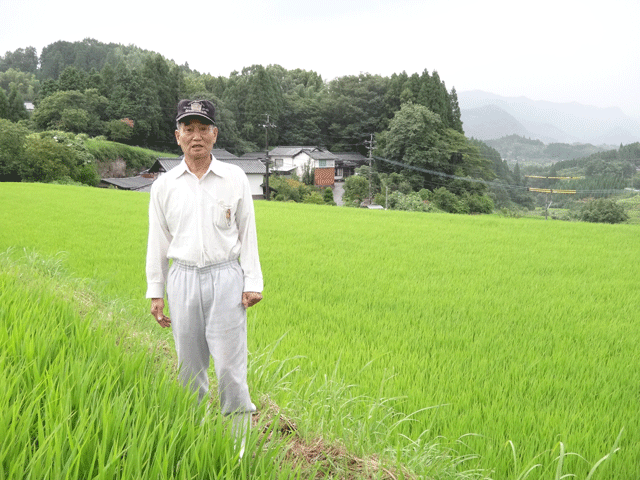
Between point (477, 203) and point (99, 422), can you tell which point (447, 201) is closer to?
point (477, 203)

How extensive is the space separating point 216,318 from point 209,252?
29 centimetres

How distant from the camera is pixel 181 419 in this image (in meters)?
1.40

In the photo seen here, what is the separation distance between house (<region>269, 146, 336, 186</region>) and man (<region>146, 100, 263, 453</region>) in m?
43.2

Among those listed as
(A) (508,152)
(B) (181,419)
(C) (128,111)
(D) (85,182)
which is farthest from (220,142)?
(A) (508,152)

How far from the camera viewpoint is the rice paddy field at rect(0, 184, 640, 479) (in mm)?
2299

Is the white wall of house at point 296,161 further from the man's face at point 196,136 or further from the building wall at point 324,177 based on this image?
the man's face at point 196,136

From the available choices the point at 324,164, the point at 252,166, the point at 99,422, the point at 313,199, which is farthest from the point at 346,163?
the point at 99,422

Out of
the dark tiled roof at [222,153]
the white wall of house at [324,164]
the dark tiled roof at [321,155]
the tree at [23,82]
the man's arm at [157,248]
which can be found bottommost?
the man's arm at [157,248]

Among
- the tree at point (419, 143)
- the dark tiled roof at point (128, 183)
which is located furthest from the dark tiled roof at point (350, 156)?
the dark tiled roof at point (128, 183)

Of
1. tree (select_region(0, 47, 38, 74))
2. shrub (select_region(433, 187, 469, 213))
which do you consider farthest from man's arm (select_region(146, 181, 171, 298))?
tree (select_region(0, 47, 38, 74))

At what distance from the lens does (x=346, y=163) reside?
50.0 m

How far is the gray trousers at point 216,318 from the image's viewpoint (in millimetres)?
2055

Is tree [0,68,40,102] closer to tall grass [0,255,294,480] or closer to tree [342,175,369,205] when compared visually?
tree [342,175,369,205]

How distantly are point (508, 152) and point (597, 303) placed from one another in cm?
16527
